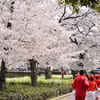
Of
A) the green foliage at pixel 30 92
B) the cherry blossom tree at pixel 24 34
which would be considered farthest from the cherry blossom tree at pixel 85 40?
the cherry blossom tree at pixel 24 34

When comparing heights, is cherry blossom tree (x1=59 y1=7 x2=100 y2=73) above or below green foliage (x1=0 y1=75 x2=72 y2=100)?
above

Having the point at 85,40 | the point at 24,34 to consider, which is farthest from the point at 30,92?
the point at 85,40

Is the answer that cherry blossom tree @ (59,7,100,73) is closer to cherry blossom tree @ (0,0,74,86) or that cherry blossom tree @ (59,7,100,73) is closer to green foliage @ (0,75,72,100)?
green foliage @ (0,75,72,100)

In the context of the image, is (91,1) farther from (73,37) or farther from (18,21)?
(73,37)

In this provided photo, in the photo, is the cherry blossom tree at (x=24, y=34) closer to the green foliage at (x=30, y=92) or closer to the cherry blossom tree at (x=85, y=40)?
the green foliage at (x=30, y=92)

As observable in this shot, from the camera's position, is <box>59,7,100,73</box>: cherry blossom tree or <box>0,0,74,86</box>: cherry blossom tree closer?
<box>0,0,74,86</box>: cherry blossom tree

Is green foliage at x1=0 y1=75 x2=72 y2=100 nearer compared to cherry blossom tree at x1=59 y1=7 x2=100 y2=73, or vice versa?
green foliage at x1=0 y1=75 x2=72 y2=100

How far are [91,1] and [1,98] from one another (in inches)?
218

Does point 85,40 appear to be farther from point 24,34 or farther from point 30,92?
point 24,34

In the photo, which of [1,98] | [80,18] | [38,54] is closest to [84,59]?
[80,18]

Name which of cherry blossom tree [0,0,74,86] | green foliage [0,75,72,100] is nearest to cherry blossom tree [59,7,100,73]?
green foliage [0,75,72,100]

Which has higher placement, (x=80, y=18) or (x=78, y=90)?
(x=80, y=18)

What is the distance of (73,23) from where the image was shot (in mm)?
25297

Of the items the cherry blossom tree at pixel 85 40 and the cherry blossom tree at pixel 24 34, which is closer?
the cherry blossom tree at pixel 24 34
